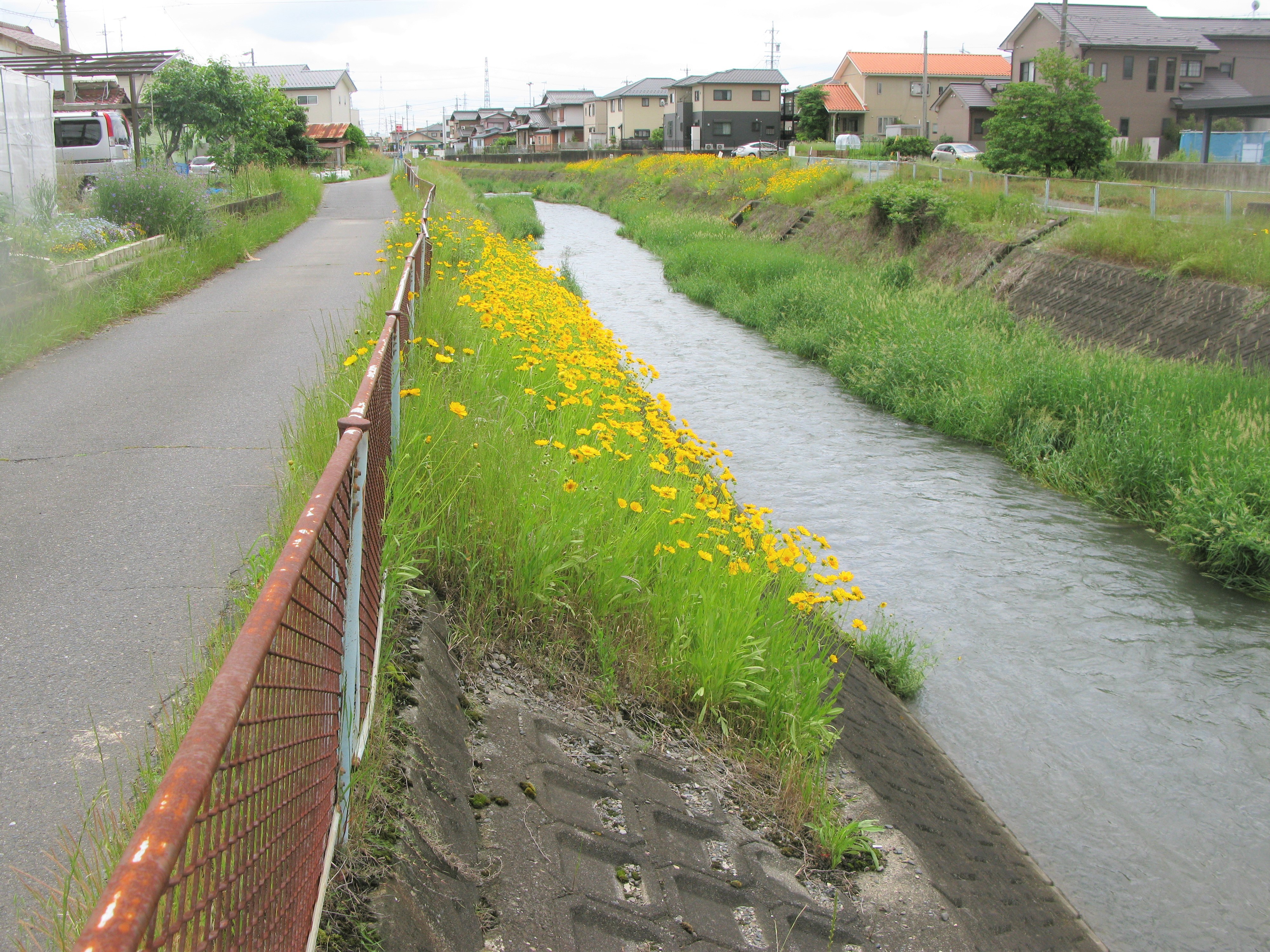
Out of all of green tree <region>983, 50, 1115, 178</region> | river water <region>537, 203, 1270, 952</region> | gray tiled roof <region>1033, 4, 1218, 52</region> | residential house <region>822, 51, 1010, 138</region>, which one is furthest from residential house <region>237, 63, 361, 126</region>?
river water <region>537, 203, 1270, 952</region>

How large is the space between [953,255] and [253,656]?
22650 mm

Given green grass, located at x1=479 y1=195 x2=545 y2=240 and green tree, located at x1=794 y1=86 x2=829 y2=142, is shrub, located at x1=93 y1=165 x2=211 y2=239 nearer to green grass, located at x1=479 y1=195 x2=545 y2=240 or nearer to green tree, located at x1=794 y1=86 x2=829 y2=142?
green grass, located at x1=479 y1=195 x2=545 y2=240

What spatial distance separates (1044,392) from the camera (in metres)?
13.2

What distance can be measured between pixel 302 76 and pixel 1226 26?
73485mm

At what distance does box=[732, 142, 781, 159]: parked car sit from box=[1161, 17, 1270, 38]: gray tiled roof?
76.3 ft

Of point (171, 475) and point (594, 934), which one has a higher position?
point (171, 475)

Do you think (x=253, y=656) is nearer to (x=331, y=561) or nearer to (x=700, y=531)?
(x=331, y=561)

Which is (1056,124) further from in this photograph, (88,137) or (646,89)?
(646,89)

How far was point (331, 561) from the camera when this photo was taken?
267 cm

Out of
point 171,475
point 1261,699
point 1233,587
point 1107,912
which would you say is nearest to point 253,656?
point 1107,912

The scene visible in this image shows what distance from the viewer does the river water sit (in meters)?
5.43

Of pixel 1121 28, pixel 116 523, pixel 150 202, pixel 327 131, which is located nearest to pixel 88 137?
pixel 150 202

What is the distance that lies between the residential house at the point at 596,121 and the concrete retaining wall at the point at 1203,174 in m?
84.4

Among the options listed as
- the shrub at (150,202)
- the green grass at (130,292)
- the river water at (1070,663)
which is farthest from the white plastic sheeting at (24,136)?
the river water at (1070,663)
